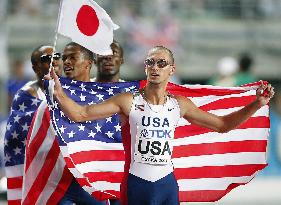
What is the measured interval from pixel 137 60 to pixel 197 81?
7.48ft

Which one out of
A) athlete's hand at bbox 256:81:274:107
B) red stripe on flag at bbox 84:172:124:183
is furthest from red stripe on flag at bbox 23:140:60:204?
athlete's hand at bbox 256:81:274:107

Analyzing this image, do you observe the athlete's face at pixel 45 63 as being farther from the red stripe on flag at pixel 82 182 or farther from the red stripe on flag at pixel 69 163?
the red stripe on flag at pixel 82 182

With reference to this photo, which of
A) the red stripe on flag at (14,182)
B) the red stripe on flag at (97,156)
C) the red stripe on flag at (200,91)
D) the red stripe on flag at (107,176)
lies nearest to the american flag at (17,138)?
the red stripe on flag at (14,182)

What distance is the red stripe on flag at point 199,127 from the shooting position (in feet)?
30.9

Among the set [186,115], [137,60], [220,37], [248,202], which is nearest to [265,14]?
[220,37]

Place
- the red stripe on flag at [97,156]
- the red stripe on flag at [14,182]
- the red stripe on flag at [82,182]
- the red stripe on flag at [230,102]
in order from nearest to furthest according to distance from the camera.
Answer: the red stripe on flag at [82,182] < the red stripe on flag at [97,156] < the red stripe on flag at [230,102] < the red stripe on flag at [14,182]

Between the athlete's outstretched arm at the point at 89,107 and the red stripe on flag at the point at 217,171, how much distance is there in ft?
5.75

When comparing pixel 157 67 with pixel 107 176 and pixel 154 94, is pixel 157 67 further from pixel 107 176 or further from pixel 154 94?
pixel 107 176

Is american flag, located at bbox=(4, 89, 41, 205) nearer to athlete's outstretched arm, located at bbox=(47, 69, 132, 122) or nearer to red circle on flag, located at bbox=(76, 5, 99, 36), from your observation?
red circle on flag, located at bbox=(76, 5, 99, 36)

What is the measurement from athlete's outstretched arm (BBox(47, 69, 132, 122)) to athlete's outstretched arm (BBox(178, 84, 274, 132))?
49 cm

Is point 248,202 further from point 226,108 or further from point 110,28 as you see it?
point 110,28

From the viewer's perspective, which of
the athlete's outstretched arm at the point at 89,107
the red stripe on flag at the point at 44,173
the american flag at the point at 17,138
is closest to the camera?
the athlete's outstretched arm at the point at 89,107

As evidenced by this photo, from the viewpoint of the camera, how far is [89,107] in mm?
7648

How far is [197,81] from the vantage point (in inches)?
913
